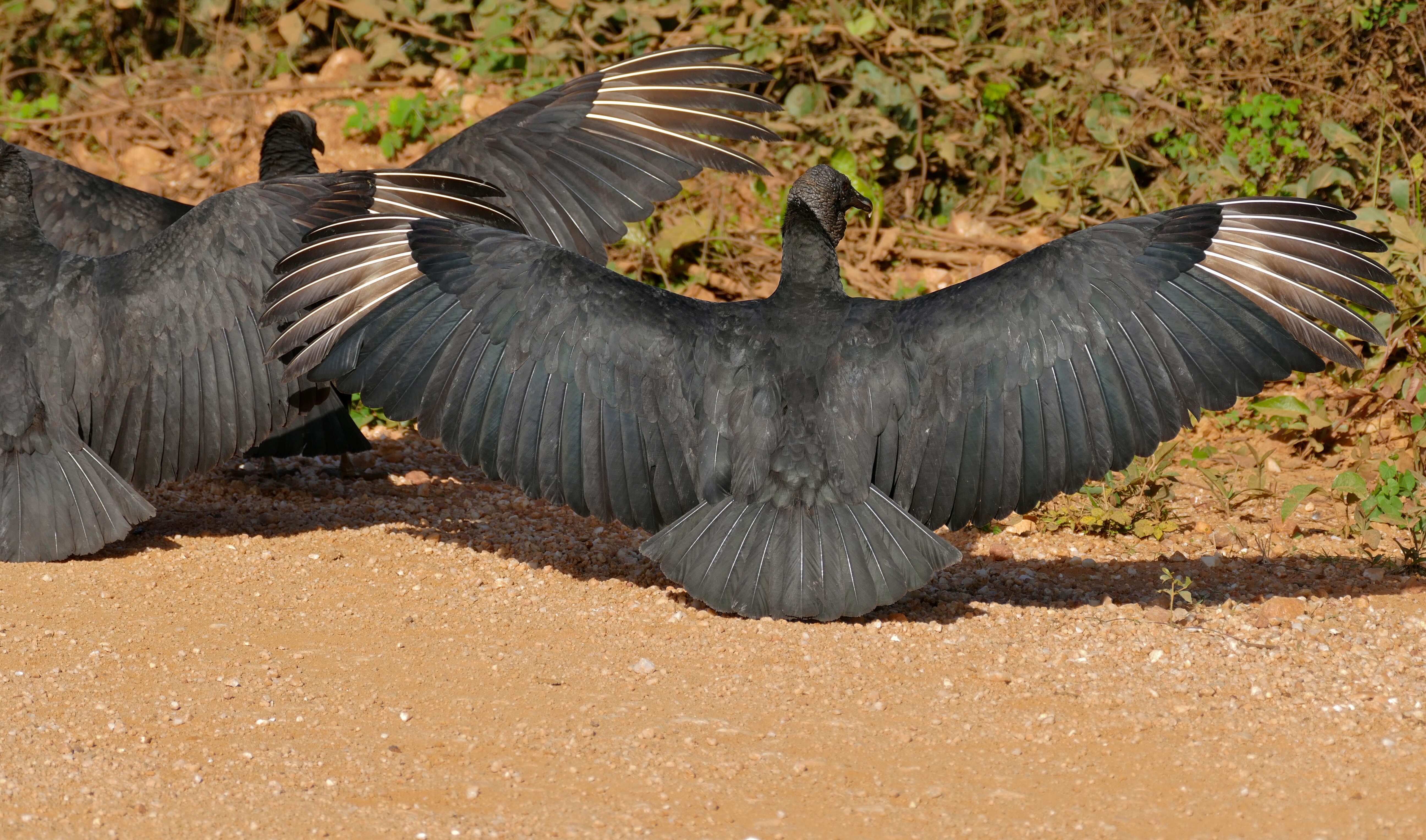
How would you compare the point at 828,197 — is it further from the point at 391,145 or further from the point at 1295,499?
the point at 391,145

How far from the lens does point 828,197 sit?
506 centimetres

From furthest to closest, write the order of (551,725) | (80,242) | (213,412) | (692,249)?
1. (692,249)
2. (80,242)
3. (213,412)
4. (551,725)

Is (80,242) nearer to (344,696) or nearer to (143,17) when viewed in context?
(344,696)

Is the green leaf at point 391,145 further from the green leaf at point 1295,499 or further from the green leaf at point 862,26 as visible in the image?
the green leaf at point 1295,499

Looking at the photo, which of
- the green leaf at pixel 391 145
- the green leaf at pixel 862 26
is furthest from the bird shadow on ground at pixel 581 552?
the green leaf at pixel 862 26

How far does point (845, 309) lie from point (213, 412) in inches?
88.3

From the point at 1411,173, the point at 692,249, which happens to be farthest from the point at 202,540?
the point at 1411,173

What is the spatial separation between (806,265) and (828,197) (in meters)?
0.26

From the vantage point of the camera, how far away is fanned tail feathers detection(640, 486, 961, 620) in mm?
4449

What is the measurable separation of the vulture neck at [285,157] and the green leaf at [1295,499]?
14.2 ft

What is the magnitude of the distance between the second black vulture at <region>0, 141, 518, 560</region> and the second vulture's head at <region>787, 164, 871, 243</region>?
1.58 m

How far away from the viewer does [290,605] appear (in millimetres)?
4895

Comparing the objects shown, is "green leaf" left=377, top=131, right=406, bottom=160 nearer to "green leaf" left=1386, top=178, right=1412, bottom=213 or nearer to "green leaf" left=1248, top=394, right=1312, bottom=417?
"green leaf" left=1248, top=394, right=1312, bottom=417

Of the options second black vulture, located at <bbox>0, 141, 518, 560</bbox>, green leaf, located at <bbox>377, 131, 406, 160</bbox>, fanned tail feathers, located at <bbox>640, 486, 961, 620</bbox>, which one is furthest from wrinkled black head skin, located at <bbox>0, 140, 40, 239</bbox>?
green leaf, located at <bbox>377, 131, 406, 160</bbox>
